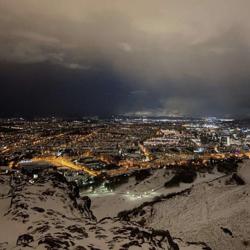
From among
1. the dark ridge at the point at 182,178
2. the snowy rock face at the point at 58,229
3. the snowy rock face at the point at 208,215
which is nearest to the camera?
the snowy rock face at the point at 58,229

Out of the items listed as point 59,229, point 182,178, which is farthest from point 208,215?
point 182,178

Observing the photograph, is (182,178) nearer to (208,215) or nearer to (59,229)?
(208,215)

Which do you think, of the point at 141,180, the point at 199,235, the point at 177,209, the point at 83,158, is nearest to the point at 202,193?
the point at 177,209

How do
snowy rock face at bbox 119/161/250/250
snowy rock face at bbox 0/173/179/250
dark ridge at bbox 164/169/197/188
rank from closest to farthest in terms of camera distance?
snowy rock face at bbox 0/173/179/250
snowy rock face at bbox 119/161/250/250
dark ridge at bbox 164/169/197/188

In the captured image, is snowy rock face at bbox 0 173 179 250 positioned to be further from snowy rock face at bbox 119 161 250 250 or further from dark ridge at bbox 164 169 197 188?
dark ridge at bbox 164 169 197 188

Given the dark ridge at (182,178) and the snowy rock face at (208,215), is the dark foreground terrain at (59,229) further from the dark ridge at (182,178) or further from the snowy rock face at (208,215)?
the dark ridge at (182,178)

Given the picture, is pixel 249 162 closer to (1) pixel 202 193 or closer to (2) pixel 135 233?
(1) pixel 202 193

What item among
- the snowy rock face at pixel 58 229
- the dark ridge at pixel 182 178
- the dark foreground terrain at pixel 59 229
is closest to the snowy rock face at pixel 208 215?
the dark foreground terrain at pixel 59 229

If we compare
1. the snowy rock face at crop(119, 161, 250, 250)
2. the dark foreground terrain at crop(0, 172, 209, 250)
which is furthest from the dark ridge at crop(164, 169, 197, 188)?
the dark foreground terrain at crop(0, 172, 209, 250)

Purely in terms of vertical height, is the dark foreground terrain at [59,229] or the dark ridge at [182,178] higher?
the dark foreground terrain at [59,229]
